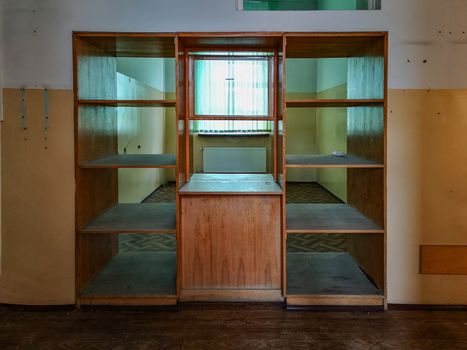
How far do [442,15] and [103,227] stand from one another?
299 centimetres

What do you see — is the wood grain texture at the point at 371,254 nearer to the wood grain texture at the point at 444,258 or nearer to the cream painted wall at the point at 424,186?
the cream painted wall at the point at 424,186

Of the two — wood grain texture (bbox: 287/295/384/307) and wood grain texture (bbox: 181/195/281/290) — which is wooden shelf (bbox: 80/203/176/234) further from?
wood grain texture (bbox: 287/295/384/307)

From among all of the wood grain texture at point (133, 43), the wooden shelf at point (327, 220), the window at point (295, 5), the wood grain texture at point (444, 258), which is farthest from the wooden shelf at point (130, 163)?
the wood grain texture at point (444, 258)

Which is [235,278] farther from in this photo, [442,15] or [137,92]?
[137,92]

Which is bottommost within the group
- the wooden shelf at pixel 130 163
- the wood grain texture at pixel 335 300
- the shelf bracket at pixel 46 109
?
the wood grain texture at pixel 335 300

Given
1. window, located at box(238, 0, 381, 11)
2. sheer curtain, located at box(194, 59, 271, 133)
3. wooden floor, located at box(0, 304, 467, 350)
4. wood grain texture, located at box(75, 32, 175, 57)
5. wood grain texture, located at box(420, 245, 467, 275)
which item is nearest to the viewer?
wooden floor, located at box(0, 304, 467, 350)

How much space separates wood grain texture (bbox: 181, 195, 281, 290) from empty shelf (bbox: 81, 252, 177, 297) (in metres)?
0.31

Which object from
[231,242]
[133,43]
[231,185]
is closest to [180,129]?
[231,185]

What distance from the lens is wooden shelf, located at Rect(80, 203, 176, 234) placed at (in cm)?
316

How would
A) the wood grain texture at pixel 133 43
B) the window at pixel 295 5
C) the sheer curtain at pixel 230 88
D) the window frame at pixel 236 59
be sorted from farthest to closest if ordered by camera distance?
the sheer curtain at pixel 230 88
the window frame at pixel 236 59
the window at pixel 295 5
the wood grain texture at pixel 133 43

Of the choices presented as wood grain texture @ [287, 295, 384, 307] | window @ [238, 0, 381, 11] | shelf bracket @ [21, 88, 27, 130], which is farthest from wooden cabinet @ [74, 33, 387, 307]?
shelf bracket @ [21, 88, 27, 130]

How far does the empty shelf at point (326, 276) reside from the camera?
10.8 ft

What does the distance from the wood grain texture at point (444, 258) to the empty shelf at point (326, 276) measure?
0.43m

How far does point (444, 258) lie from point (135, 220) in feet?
7.94
